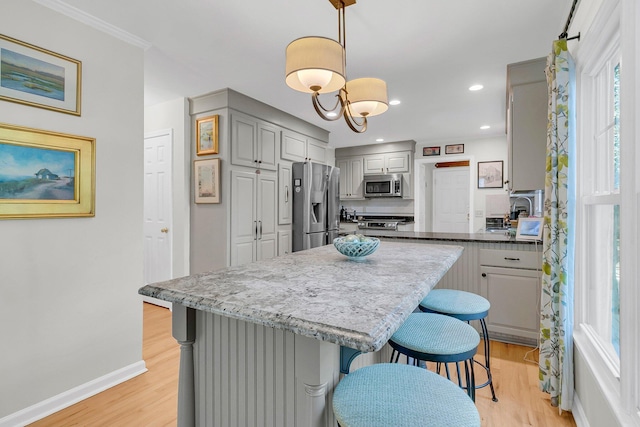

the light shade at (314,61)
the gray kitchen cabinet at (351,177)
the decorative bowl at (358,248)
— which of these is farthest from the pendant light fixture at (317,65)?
the gray kitchen cabinet at (351,177)

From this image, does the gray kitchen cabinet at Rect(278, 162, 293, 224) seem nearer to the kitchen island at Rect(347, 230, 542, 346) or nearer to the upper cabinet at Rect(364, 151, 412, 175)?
the kitchen island at Rect(347, 230, 542, 346)

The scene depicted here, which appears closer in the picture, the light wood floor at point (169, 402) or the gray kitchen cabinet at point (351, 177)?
the light wood floor at point (169, 402)

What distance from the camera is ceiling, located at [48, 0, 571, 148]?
6.41ft

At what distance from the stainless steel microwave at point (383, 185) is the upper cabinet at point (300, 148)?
1.33 meters

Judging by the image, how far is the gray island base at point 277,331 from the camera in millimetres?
795

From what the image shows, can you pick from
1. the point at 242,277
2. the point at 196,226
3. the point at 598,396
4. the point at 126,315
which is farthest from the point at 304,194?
the point at 598,396

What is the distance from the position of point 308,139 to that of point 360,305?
13.0ft

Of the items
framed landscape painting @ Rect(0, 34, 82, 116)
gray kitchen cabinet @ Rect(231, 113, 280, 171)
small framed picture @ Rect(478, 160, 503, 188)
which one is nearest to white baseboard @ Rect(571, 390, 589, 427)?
gray kitchen cabinet @ Rect(231, 113, 280, 171)

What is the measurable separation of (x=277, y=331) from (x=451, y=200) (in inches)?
229

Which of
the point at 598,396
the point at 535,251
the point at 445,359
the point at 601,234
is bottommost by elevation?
the point at 598,396

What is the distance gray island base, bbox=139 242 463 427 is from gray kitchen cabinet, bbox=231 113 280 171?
89.8 inches

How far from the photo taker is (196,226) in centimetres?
348

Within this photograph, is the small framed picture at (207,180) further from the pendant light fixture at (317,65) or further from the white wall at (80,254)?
the pendant light fixture at (317,65)

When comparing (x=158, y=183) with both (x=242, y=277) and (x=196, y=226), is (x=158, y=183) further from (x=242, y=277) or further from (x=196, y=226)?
(x=242, y=277)
